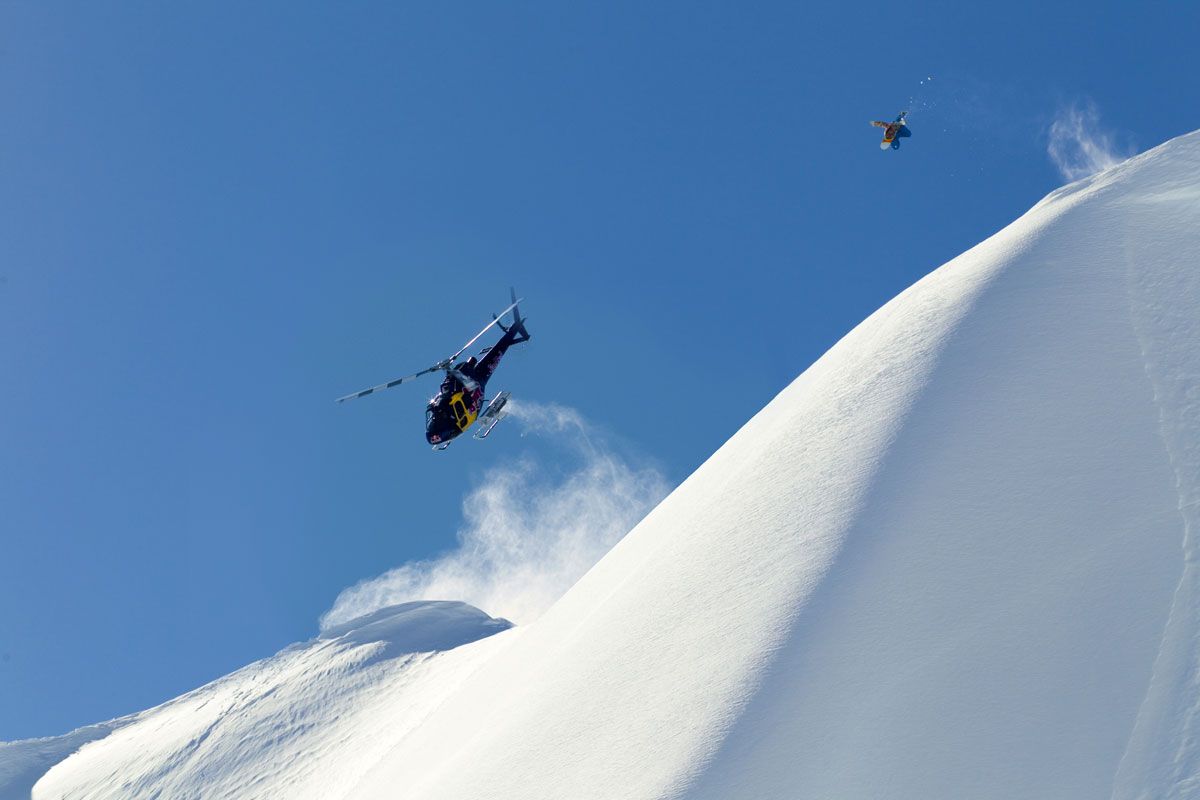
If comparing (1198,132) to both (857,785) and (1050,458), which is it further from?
(857,785)

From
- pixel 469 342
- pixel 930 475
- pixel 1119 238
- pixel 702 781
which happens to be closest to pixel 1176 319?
pixel 1119 238

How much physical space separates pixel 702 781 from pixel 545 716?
7784 mm

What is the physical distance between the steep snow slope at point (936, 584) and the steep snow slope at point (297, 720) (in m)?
8.83

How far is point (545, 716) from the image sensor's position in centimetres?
3372

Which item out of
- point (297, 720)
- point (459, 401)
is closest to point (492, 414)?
point (459, 401)

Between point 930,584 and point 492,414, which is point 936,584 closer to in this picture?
point 930,584

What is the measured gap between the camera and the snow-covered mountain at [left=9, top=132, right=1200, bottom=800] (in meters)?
25.5

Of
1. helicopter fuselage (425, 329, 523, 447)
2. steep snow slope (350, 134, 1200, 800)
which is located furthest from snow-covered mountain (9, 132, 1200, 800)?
helicopter fuselage (425, 329, 523, 447)

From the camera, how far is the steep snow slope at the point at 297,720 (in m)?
50.4

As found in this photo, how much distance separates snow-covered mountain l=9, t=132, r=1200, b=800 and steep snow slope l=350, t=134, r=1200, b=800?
3.1 inches

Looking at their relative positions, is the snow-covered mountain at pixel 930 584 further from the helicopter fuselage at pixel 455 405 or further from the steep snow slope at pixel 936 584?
the helicopter fuselage at pixel 455 405

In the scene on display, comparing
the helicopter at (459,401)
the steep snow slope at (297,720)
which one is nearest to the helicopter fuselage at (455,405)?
the helicopter at (459,401)

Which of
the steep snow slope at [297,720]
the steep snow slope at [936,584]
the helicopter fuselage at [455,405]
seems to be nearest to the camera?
the steep snow slope at [936,584]

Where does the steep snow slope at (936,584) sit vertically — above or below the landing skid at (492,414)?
below
